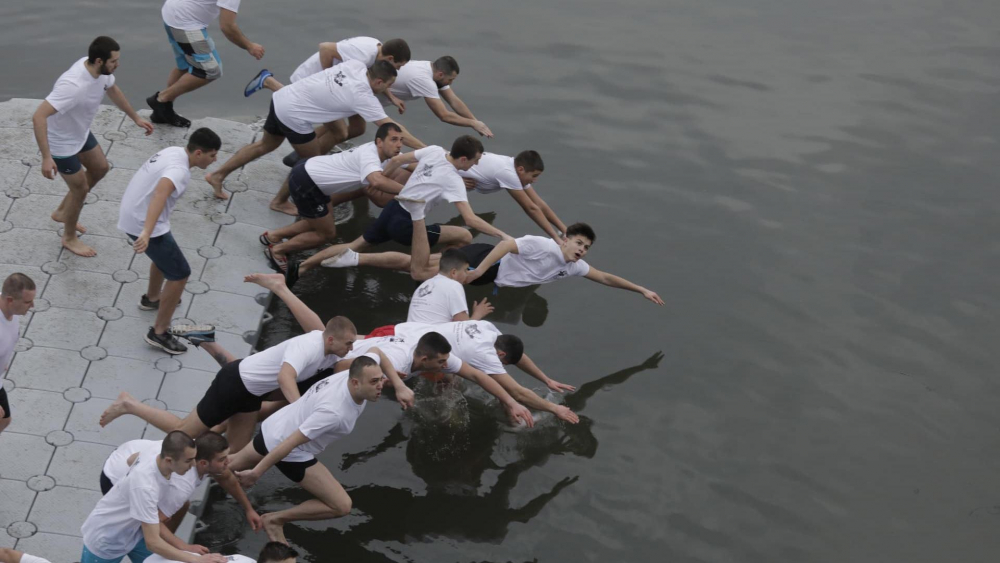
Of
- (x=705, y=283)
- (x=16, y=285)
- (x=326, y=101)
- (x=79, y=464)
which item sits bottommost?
(x=79, y=464)

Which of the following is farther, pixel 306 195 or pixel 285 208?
pixel 285 208

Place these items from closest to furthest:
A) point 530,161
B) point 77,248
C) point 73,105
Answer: point 73,105
point 77,248
point 530,161

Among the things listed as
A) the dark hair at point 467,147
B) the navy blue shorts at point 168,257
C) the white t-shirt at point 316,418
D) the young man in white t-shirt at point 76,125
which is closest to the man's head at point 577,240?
the dark hair at point 467,147

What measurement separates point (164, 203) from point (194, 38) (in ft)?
11.3

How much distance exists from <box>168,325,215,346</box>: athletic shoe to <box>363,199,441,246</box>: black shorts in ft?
7.63

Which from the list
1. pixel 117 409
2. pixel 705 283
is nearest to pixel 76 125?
pixel 117 409

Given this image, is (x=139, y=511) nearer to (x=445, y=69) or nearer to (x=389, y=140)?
(x=389, y=140)

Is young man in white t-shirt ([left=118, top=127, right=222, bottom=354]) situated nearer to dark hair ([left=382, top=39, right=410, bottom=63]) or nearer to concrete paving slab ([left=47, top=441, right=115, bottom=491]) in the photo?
concrete paving slab ([left=47, top=441, right=115, bottom=491])

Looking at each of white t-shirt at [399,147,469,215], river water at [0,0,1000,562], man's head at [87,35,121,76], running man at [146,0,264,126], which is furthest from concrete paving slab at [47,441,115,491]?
running man at [146,0,264,126]

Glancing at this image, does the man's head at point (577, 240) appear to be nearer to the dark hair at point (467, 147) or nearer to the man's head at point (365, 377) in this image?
the dark hair at point (467, 147)

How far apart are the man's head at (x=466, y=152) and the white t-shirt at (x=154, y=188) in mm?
2772

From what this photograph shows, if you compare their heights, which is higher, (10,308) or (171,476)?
(10,308)

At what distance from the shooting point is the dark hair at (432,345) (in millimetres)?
8367

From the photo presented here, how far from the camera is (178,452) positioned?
22.3ft
